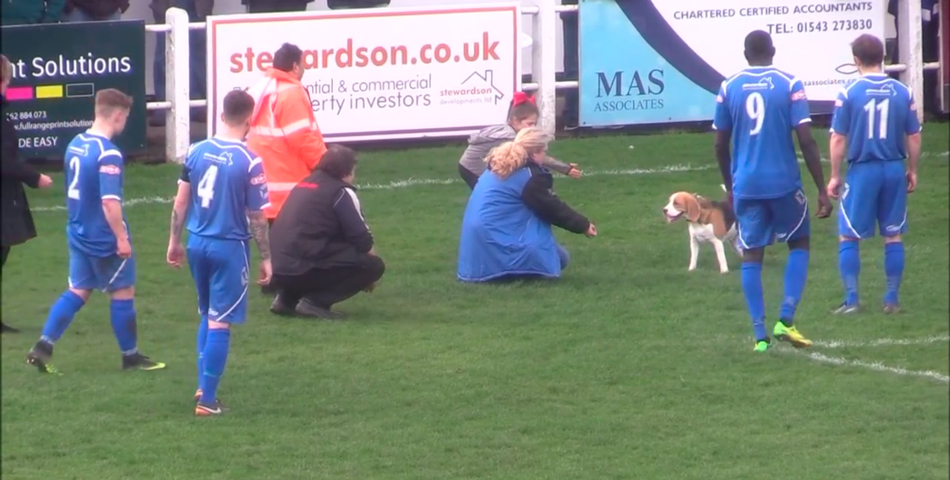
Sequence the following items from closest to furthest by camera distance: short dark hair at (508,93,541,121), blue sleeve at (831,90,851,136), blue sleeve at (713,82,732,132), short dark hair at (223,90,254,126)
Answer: short dark hair at (223,90,254,126) < blue sleeve at (713,82,732,132) < blue sleeve at (831,90,851,136) < short dark hair at (508,93,541,121)

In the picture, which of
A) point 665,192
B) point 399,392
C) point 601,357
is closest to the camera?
point 399,392

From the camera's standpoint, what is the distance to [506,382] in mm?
8625

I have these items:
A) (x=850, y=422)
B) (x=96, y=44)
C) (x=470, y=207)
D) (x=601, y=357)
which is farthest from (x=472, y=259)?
(x=96, y=44)

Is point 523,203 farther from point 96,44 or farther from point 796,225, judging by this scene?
point 96,44

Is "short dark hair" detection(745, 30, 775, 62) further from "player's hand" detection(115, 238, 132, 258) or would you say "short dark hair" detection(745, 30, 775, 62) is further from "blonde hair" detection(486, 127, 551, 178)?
"player's hand" detection(115, 238, 132, 258)

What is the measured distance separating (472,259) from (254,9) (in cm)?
552

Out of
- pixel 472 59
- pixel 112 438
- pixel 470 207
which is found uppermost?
pixel 472 59

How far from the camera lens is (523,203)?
1077 cm

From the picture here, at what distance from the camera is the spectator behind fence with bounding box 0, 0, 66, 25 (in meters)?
12.3

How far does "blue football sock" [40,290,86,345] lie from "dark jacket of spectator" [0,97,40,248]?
1.18ft

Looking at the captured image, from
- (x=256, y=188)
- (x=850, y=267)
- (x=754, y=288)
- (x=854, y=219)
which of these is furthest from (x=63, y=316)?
(x=850, y=267)

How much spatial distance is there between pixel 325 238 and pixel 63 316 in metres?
2.29

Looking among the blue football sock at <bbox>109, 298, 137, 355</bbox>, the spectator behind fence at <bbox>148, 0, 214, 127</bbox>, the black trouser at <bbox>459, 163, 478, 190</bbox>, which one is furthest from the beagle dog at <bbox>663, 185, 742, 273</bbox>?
the spectator behind fence at <bbox>148, 0, 214, 127</bbox>

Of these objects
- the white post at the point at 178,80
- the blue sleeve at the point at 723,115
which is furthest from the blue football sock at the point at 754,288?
the white post at the point at 178,80
